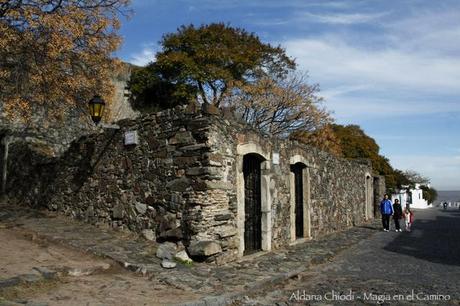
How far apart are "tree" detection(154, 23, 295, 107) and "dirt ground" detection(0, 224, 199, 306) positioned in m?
16.4

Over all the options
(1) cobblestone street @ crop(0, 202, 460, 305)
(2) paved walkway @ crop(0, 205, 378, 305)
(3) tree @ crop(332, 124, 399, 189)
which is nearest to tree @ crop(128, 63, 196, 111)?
(2) paved walkway @ crop(0, 205, 378, 305)

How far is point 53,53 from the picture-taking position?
8.95 metres

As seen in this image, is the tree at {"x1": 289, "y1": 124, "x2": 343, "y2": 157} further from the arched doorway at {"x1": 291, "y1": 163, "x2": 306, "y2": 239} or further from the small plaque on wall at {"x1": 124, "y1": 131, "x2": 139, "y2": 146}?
the small plaque on wall at {"x1": 124, "y1": 131, "x2": 139, "y2": 146}

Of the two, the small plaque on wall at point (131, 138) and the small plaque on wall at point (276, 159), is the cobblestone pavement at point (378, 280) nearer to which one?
the small plaque on wall at point (276, 159)

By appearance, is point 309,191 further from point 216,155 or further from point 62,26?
point 62,26

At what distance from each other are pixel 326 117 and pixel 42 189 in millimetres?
16638

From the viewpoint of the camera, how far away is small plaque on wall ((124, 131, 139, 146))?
30.1 feet

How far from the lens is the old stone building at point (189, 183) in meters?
8.16

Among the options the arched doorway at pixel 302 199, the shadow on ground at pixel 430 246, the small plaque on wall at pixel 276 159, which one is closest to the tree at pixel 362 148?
the shadow on ground at pixel 430 246

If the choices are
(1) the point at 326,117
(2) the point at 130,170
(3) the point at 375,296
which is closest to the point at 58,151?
(2) the point at 130,170

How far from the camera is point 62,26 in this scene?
8.91 m

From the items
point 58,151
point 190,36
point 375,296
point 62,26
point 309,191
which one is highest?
point 190,36

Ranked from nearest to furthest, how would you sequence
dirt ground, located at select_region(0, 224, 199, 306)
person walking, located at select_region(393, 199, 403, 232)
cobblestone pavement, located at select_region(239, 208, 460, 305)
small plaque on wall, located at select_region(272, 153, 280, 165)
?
dirt ground, located at select_region(0, 224, 199, 306) → cobblestone pavement, located at select_region(239, 208, 460, 305) → small plaque on wall, located at select_region(272, 153, 280, 165) → person walking, located at select_region(393, 199, 403, 232)

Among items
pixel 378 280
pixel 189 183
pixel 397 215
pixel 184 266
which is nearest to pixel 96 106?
pixel 189 183
